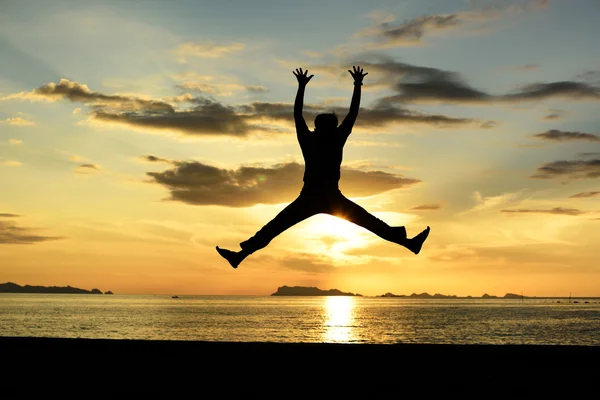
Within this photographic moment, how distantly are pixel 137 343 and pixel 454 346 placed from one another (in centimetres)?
367

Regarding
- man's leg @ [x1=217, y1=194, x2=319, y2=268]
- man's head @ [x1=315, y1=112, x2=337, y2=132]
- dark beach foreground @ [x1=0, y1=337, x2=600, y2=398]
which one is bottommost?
dark beach foreground @ [x1=0, y1=337, x2=600, y2=398]

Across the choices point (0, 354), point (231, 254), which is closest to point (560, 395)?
point (231, 254)

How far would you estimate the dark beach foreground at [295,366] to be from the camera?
5.32m

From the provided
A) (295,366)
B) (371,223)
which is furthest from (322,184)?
(295,366)

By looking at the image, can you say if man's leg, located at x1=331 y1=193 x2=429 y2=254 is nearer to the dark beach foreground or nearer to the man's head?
the man's head

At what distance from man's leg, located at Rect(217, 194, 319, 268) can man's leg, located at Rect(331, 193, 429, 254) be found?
0.97 ft

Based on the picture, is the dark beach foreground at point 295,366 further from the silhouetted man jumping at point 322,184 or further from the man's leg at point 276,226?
the silhouetted man jumping at point 322,184

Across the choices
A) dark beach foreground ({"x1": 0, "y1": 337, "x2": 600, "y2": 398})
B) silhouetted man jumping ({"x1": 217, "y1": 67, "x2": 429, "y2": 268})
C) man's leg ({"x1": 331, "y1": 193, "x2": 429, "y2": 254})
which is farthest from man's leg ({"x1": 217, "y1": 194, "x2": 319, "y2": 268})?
dark beach foreground ({"x1": 0, "y1": 337, "x2": 600, "y2": 398})

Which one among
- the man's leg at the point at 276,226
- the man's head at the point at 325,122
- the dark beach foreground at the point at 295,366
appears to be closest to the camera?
the dark beach foreground at the point at 295,366

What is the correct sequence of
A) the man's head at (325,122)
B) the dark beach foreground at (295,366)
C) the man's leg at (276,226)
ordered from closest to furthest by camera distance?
1. the dark beach foreground at (295,366)
2. the man's head at (325,122)
3. the man's leg at (276,226)

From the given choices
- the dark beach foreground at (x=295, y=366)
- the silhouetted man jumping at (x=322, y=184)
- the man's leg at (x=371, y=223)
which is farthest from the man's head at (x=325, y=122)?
the dark beach foreground at (x=295, y=366)

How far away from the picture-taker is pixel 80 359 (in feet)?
21.2

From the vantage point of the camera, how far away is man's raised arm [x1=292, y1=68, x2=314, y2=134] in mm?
7129

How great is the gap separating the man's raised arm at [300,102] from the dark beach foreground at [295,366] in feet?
8.16
